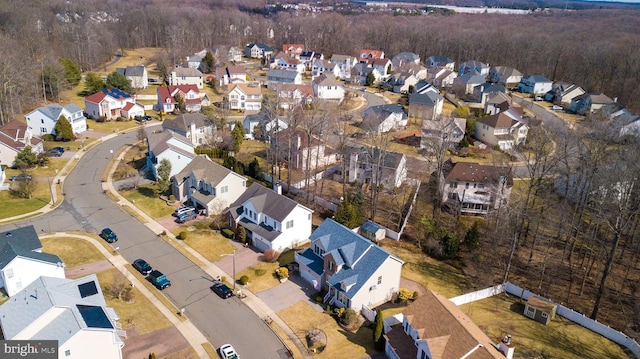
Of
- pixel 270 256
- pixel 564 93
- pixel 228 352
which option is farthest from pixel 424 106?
pixel 228 352

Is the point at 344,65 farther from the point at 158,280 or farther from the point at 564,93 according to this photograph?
the point at 158,280

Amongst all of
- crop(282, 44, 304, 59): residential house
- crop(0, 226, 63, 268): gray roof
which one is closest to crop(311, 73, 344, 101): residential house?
crop(282, 44, 304, 59): residential house

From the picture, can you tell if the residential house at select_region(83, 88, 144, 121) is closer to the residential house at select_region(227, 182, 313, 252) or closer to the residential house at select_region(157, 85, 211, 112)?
the residential house at select_region(157, 85, 211, 112)

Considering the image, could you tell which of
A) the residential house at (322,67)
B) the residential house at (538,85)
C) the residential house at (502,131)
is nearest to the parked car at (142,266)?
the residential house at (502,131)

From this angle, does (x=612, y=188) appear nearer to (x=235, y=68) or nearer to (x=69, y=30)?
(x=235, y=68)

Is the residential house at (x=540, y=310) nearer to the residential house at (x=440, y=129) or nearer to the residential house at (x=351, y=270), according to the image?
the residential house at (x=351, y=270)

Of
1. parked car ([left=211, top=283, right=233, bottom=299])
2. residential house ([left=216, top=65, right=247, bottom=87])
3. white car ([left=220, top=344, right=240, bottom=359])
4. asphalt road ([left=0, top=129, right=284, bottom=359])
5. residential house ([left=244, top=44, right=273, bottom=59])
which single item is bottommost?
asphalt road ([left=0, top=129, right=284, bottom=359])
